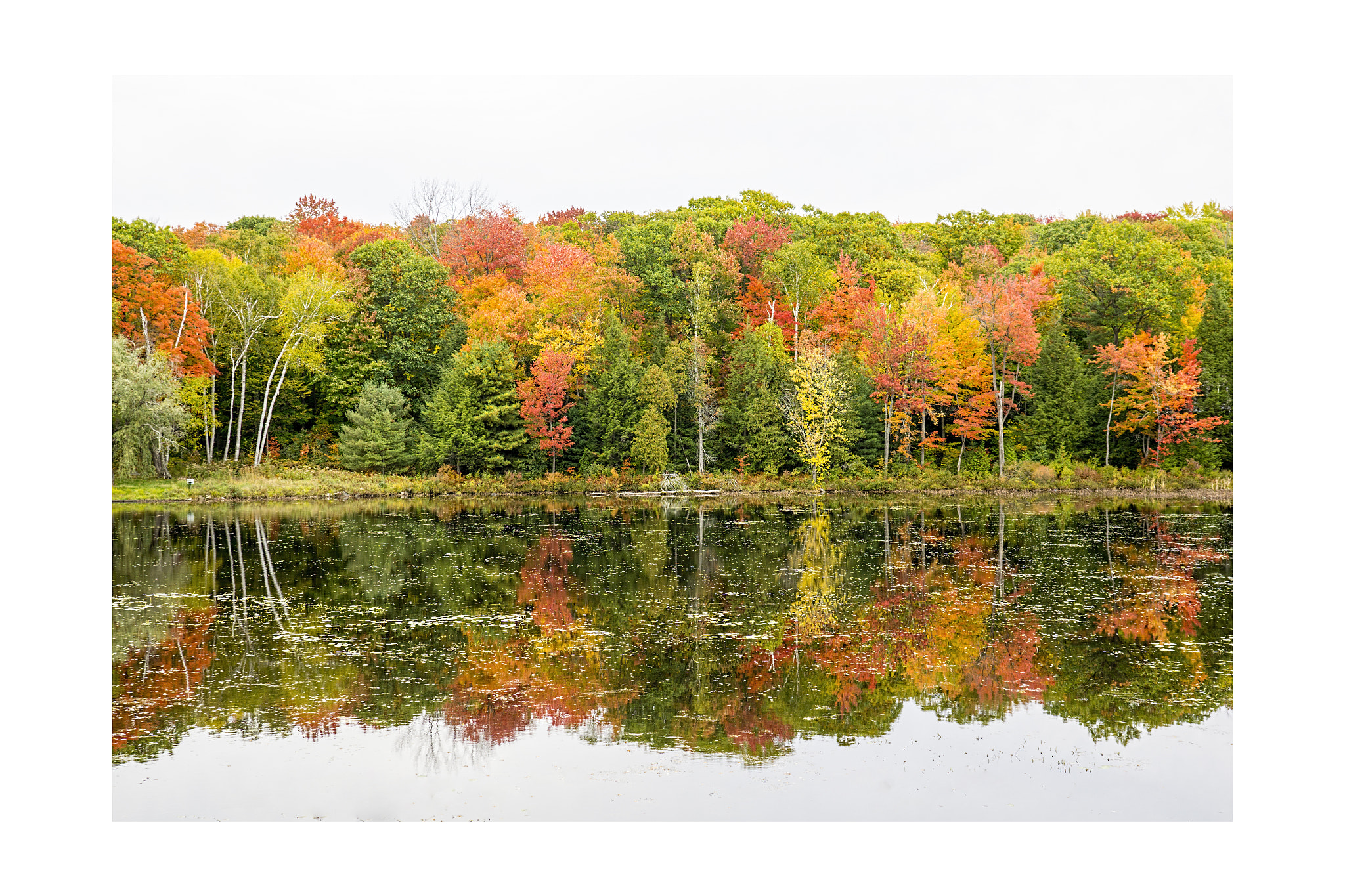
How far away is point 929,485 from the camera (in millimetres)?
38375

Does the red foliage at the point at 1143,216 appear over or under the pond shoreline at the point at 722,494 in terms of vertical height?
over

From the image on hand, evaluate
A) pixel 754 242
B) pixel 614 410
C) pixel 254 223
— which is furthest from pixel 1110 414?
pixel 254 223

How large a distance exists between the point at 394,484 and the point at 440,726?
2981 centimetres

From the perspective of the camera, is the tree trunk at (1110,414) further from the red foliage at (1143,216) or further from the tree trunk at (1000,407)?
the red foliage at (1143,216)

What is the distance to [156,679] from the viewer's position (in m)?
11.0

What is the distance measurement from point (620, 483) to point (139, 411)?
1800 cm

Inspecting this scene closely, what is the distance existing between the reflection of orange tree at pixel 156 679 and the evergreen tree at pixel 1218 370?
122 feet

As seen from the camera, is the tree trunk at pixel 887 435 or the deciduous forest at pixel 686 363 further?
the tree trunk at pixel 887 435

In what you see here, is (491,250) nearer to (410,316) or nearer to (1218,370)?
(410,316)

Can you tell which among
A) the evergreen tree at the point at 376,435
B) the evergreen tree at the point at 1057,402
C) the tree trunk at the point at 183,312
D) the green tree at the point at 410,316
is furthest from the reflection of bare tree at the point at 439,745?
the evergreen tree at the point at 1057,402

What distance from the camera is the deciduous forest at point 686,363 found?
38656mm

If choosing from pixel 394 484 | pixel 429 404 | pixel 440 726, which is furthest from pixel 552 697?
pixel 429 404

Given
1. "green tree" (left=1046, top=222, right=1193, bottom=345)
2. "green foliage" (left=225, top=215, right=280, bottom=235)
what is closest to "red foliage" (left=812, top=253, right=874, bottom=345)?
"green tree" (left=1046, top=222, right=1193, bottom=345)
